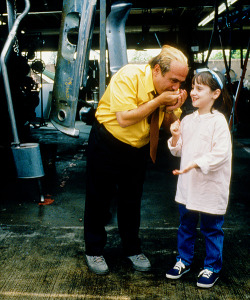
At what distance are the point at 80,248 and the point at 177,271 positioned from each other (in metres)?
0.98

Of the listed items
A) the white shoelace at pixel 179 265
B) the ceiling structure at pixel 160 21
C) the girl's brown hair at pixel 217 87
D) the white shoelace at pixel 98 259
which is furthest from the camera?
the ceiling structure at pixel 160 21

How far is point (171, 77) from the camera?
235cm

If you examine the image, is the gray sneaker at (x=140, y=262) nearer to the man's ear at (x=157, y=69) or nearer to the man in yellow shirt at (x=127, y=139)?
the man in yellow shirt at (x=127, y=139)

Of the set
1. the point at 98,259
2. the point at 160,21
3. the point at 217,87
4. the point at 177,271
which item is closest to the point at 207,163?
the point at 217,87

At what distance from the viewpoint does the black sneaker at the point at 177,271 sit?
8.79ft

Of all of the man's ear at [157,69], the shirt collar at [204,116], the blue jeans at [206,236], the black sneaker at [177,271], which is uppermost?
the man's ear at [157,69]

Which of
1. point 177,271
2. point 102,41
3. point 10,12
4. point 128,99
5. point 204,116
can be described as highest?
point 10,12

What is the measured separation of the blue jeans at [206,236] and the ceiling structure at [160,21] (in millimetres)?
2889

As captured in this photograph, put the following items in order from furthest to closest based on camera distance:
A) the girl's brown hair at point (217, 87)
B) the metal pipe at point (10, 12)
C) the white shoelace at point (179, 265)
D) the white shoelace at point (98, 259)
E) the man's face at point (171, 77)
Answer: the metal pipe at point (10, 12) → the white shoelace at point (98, 259) → the white shoelace at point (179, 265) → the girl's brown hair at point (217, 87) → the man's face at point (171, 77)

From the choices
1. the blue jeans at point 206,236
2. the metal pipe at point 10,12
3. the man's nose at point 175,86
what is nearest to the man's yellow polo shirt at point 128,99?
the man's nose at point 175,86

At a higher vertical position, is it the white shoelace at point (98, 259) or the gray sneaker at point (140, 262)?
the white shoelace at point (98, 259)

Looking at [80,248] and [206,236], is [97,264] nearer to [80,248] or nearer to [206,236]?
[80,248]

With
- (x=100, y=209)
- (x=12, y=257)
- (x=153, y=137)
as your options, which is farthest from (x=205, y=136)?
(x=12, y=257)

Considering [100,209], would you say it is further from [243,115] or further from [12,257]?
[243,115]
